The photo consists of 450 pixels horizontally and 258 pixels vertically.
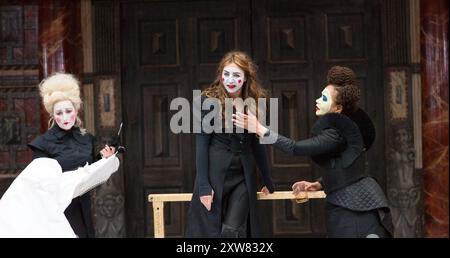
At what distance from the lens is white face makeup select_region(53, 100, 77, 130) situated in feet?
16.1

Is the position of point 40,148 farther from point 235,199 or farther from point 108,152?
point 235,199

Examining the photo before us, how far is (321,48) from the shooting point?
7.00m

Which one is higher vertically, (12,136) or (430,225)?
(12,136)

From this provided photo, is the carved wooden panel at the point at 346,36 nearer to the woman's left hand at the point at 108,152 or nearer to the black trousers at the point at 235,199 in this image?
the black trousers at the point at 235,199

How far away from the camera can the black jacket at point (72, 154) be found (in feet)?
16.0

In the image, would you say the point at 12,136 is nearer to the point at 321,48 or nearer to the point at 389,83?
the point at 321,48

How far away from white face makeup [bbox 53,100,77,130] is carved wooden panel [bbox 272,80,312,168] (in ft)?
8.12

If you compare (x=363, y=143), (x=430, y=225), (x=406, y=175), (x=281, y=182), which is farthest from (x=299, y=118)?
(x=363, y=143)

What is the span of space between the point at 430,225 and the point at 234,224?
284 cm

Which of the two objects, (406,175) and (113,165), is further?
(406,175)

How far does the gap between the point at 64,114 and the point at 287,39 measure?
2.70m

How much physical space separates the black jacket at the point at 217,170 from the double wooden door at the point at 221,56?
2.18 m

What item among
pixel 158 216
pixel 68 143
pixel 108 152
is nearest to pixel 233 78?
pixel 108 152

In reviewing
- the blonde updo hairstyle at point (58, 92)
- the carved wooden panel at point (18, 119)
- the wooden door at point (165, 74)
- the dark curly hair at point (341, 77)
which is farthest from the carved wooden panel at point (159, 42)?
the dark curly hair at point (341, 77)
